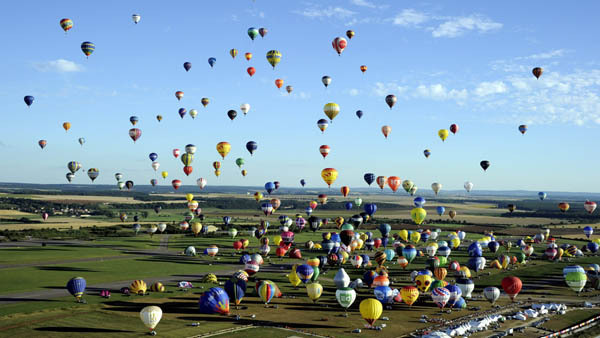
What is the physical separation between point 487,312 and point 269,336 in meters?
21.2

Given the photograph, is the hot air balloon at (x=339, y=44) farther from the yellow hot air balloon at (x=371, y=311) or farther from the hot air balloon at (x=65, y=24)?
the yellow hot air balloon at (x=371, y=311)

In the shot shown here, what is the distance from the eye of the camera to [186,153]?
105375 mm

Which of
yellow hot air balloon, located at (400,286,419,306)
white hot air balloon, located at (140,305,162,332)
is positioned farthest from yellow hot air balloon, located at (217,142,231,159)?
white hot air balloon, located at (140,305,162,332)

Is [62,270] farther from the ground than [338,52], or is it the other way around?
[338,52]

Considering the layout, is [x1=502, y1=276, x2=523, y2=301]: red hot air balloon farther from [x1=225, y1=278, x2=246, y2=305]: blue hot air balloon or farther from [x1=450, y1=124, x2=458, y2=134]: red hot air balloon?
[x1=450, y1=124, x2=458, y2=134]: red hot air balloon

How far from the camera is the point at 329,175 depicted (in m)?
85.0

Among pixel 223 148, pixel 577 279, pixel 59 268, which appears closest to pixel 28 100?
pixel 223 148

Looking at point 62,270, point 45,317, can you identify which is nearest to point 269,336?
point 45,317

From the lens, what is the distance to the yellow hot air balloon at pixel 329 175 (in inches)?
3349

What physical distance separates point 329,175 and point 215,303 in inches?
1667

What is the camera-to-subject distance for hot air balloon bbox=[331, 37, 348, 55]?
7806 centimetres

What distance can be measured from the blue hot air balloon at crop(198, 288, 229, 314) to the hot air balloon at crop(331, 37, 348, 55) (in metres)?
44.4

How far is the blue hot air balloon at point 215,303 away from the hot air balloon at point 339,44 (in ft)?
146

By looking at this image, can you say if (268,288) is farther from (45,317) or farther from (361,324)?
(45,317)
